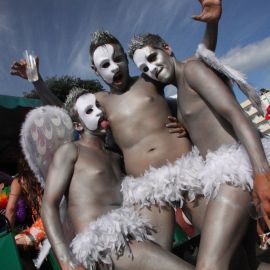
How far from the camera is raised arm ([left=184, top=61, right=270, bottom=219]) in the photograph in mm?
1502

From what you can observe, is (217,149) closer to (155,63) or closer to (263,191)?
(263,191)

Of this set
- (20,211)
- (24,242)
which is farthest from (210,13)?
(20,211)

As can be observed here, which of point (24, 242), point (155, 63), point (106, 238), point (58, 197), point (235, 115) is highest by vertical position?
point (155, 63)

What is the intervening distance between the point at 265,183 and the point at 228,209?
22 cm

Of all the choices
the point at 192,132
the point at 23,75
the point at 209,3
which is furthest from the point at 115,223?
the point at 23,75

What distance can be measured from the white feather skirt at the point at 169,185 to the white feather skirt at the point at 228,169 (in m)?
0.08

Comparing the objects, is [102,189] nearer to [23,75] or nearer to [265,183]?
[265,183]

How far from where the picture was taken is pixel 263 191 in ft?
4.87

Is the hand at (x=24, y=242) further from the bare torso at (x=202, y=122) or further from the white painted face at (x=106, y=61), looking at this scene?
the bare torso at (x=202, y=122)

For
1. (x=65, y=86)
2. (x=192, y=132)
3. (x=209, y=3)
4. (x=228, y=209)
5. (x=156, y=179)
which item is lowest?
(x=228, y=209)

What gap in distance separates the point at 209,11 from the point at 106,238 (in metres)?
1.23

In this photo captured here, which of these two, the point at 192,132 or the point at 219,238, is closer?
the point at 219,238

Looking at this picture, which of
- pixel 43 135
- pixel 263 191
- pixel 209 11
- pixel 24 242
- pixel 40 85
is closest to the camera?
pixel 263 191

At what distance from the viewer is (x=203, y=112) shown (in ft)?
6.04
